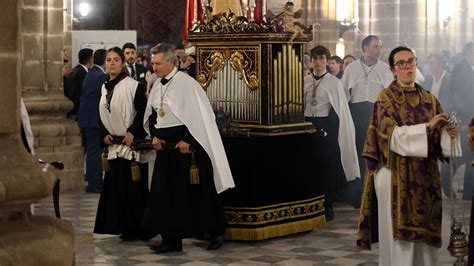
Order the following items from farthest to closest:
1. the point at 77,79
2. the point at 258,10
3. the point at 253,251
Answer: the point at 77,79 < the point at 258,10 < the point at 253,251

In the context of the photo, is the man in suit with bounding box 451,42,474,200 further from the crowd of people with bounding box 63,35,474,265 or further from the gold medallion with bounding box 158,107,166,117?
the gold medallion with bounding box 158,107,166,117

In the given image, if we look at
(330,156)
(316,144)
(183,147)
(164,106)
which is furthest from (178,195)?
(330,156)

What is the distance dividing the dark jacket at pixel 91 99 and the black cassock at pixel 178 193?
4.76 metres

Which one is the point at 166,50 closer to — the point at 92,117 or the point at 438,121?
the point at 438,121

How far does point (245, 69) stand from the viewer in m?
10.0

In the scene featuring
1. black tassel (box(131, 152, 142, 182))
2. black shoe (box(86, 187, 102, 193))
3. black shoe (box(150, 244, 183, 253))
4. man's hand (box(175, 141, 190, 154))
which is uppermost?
man's hand (box(175, 141, 190, 154))

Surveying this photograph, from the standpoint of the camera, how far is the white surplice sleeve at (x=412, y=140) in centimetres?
690

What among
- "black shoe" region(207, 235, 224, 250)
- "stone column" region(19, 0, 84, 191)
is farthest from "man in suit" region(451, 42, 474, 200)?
"black shoe" region(207, 235, 224, 250)

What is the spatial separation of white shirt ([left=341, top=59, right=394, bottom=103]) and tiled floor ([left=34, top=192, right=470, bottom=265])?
201 centimetres

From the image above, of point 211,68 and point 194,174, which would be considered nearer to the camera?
point 194,174

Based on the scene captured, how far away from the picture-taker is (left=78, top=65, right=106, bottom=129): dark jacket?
1380cm

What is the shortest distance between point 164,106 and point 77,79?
5906 mm

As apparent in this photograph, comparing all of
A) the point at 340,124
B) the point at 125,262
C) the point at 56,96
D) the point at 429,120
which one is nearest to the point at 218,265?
the point at 125,262

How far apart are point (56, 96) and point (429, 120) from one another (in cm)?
758
